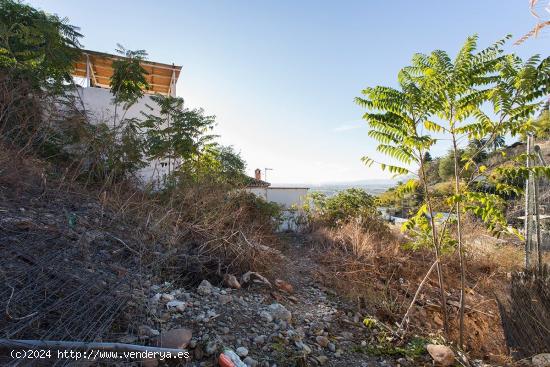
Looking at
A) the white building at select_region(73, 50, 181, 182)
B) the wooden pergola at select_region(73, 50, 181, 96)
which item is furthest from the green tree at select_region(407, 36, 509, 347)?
the wooden pergola at select_region(73, 50, 181, 96)

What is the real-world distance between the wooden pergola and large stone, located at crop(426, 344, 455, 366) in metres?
11.4

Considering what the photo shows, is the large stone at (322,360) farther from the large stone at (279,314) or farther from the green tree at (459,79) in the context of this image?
the green tree at (459,79)

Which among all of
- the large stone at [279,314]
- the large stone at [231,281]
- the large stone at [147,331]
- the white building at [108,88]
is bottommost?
the large stone at [279,314]

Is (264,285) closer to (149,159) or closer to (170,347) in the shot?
(170,347)

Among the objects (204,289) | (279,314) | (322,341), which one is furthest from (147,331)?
(322,341)

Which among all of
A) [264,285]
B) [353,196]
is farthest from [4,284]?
[353,196]

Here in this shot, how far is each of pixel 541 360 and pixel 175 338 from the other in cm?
369

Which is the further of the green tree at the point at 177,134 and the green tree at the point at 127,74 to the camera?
the green tree at the point at 127,74

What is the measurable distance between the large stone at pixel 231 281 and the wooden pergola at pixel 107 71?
360 inches

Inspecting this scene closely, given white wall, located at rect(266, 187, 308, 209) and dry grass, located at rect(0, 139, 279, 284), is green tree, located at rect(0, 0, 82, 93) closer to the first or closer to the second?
dry grass, located at rect(0, 139, 279, 284)

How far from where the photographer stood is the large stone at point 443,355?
10.2 feet

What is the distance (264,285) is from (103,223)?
275 centimetres

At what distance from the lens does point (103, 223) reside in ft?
15.4

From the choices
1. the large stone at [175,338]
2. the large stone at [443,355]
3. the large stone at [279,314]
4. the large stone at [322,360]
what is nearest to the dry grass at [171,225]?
the large stone at [279,314]
